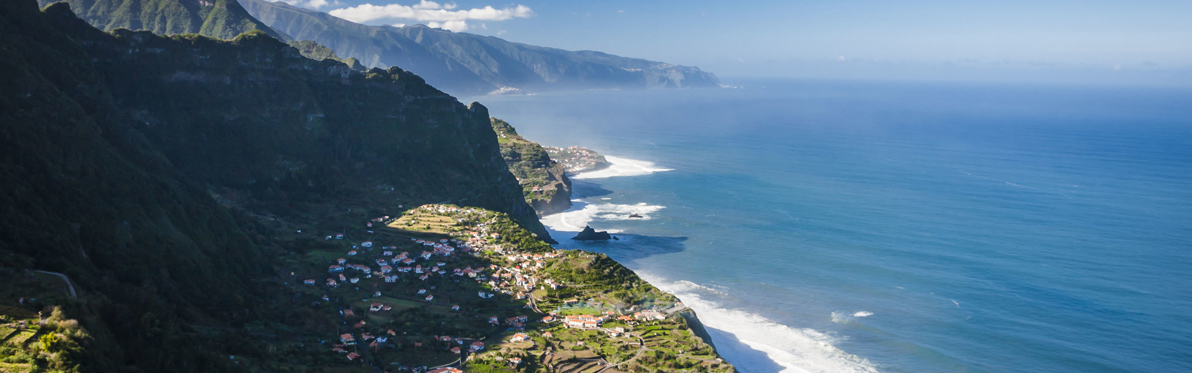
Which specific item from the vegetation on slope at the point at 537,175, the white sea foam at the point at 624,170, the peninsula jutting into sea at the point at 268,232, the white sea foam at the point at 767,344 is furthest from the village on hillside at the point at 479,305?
the white sea foam at the point at 624,170

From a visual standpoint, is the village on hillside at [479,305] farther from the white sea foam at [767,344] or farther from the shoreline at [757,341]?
the white sea foam at [767,344]

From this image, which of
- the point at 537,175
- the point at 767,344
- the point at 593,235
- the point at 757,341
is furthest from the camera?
the point at 537,175

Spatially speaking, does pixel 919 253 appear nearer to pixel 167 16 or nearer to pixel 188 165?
pixel 188 165

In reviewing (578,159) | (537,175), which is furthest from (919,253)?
(578,159)

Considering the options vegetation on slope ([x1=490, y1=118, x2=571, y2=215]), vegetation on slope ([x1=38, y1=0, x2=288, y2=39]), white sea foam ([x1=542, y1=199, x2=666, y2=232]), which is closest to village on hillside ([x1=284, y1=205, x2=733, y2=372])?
white sea foam ([x1=542, y1=199, x2=666, y2=232])

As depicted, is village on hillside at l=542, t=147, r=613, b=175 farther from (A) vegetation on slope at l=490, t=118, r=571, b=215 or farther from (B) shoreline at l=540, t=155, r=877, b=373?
(B) shoreline at l=540, t=155, r=877, b=373

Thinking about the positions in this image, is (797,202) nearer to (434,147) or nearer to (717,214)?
(717,214)
